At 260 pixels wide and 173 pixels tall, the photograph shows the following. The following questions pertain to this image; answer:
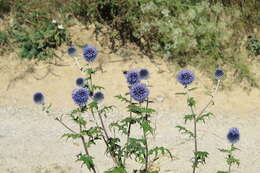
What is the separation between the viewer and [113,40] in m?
8.00

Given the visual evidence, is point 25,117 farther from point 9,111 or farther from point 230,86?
point 230,86

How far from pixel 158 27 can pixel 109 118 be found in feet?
8.43

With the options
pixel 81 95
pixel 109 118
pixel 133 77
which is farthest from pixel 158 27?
pixel 81 95

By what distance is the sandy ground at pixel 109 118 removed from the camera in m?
4.95

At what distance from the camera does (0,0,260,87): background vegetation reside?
25.3 feet

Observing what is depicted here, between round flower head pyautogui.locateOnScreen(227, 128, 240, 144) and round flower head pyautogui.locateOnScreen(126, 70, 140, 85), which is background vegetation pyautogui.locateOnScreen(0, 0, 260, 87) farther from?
round flower head pyautogui.locateOnScreen(126, 70, 140, 85)

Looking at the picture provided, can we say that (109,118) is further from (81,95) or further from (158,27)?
(81,95)

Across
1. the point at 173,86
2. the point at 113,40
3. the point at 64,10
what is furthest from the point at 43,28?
the point at 173,86

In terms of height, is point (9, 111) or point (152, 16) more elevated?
point (152, 16)

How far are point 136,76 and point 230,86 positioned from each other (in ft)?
13.1

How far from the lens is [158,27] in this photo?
7.91 m

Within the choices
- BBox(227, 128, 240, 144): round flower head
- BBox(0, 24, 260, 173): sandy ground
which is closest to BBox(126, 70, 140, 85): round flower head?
BBox(227, 128, 240, 144): round flower head

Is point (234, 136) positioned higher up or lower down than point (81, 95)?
lower down

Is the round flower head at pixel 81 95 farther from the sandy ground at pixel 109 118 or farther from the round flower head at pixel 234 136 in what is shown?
the sandy ground at pixel 109 118
